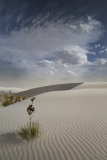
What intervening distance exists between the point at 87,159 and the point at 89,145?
97 centimetres

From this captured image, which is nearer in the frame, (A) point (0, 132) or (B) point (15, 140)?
(B) point (15, 140)

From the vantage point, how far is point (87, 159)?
446 cm

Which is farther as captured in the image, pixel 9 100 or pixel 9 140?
pixel 9 100

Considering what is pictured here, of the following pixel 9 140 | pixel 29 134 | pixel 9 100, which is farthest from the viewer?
pixel 9 100

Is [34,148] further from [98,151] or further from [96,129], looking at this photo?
[96,129]

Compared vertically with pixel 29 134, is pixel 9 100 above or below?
above

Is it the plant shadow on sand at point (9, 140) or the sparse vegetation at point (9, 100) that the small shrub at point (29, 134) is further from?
the sparse vegetation at point (9, 100)

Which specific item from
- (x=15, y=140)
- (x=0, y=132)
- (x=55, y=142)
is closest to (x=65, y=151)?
(x=55, y=142)

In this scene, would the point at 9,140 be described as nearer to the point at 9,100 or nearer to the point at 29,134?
the point at 29,134

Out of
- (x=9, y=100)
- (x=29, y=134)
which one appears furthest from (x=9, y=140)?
(x=9, y=100)

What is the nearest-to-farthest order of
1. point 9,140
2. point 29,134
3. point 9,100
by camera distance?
point 9,140, point 29,134, point 9,100

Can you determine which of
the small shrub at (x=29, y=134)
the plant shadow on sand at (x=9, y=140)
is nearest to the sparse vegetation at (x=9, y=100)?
the plant shadow on sand at (x=9, y=140)

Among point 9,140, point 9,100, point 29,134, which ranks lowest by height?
point 9,140

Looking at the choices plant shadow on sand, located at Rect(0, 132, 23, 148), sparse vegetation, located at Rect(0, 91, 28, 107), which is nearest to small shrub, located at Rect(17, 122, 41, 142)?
plant shadow on sand, located at Rect(0, 132, 23, 148)
